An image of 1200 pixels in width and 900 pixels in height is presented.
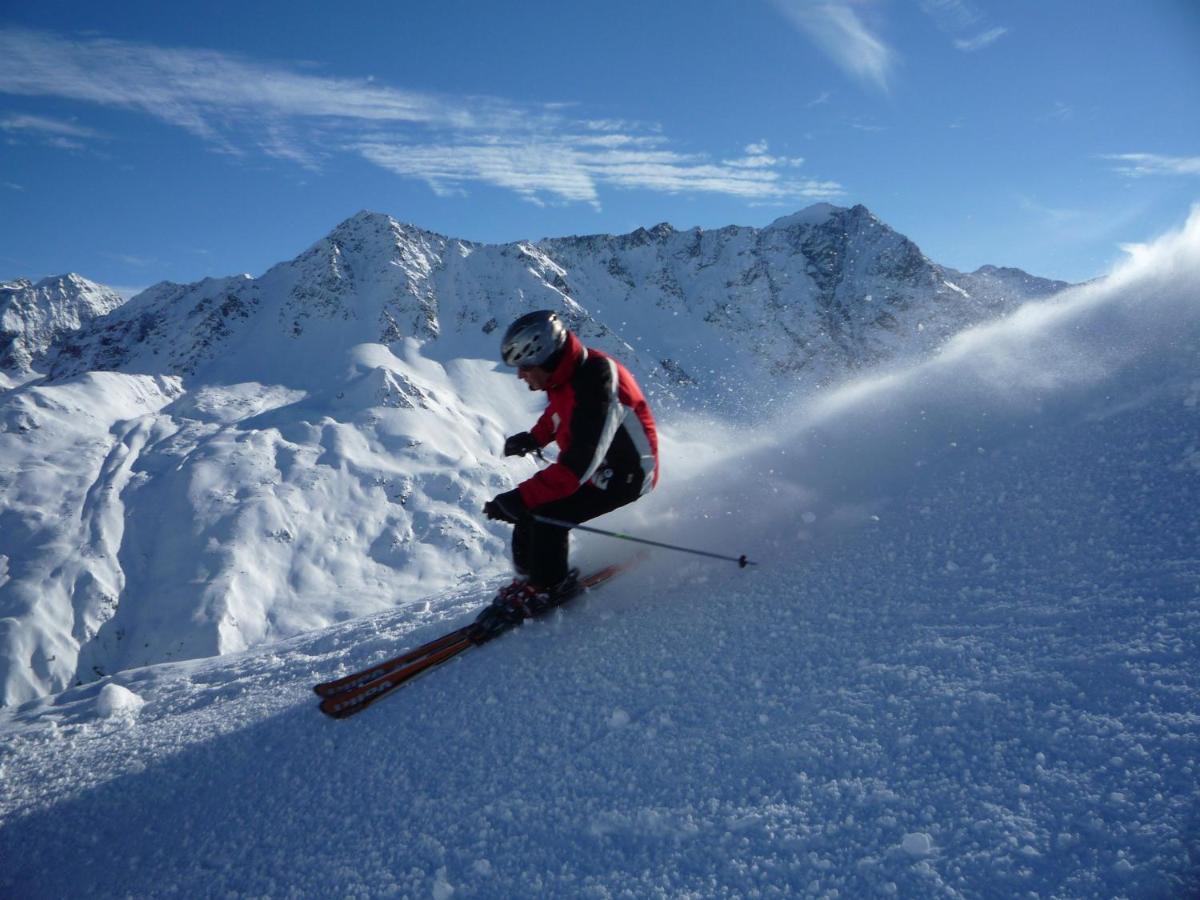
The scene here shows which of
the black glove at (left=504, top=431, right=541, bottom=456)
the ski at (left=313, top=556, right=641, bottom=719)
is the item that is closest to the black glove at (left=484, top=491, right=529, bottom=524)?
the ski at (left=313, top=556, right=641, bottom=719)

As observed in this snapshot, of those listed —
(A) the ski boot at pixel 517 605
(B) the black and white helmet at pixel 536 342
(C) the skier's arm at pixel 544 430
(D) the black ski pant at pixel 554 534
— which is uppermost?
(B) the black and white helmet at pixel 536 342

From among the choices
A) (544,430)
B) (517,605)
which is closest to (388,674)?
(517,605)

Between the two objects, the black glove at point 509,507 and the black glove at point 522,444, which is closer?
the black glove at point 509,507

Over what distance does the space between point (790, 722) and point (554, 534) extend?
117 inches

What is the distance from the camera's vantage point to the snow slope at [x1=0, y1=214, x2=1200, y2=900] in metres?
3.14

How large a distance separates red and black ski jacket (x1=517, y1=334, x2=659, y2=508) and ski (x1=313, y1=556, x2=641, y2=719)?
115 centimetres

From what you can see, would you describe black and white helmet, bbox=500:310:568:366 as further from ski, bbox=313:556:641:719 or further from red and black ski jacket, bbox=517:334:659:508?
ski, bbox=313:556:641:719

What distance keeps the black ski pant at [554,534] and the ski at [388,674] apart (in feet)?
1.07

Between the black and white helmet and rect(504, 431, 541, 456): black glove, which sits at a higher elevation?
the black and white helmet

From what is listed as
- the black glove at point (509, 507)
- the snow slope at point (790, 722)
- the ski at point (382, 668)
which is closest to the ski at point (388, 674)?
the ski at point (382, 668)

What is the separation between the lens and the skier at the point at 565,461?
5.71 m

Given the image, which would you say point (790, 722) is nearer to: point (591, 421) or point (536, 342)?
point (591, 421)

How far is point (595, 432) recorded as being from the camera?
5.69 metres

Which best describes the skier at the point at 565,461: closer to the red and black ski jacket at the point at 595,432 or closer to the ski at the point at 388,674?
the red and black ski jacket at the point at 595,432
